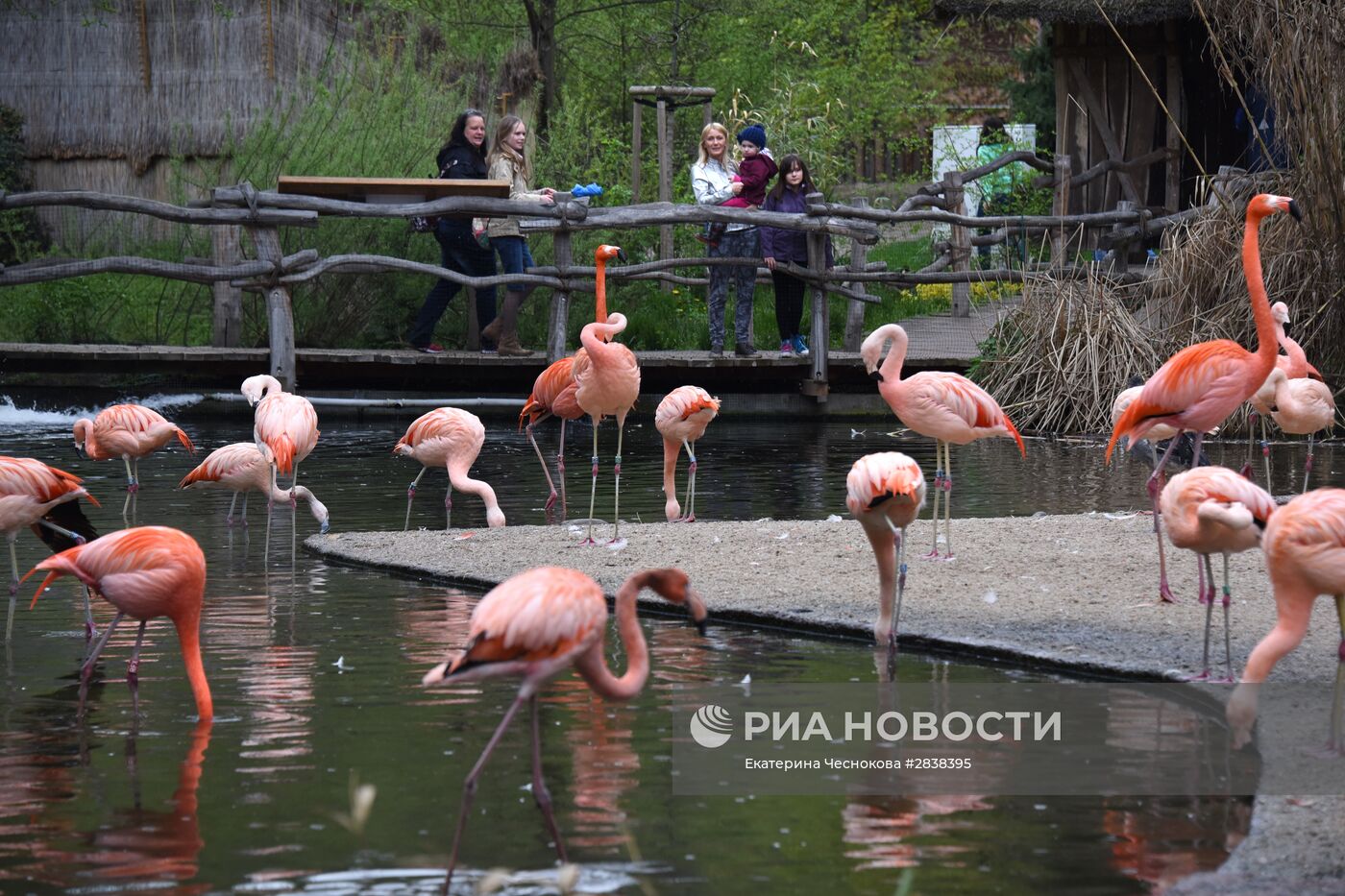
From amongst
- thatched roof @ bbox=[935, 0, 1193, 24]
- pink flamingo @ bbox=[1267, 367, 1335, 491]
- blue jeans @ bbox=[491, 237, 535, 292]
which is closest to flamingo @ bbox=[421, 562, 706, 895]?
pink flamingo @ bbox=[1267, 367, 1335, 491]

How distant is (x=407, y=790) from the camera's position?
14.3 ft

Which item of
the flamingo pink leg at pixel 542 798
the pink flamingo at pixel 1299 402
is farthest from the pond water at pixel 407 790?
the pink flamingo at pixel 1299 402

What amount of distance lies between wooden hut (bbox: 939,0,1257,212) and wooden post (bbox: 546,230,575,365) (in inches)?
245

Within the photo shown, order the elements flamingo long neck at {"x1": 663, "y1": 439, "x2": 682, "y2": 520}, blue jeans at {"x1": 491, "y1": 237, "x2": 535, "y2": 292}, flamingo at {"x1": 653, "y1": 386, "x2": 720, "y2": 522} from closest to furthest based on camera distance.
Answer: flamingo at {"x1": 653, "y1": 386, "x2": 720, "y2": 522}
flamingo long neck at {"x1": 663, "y1": 439, "x2": 682, "y2": 520}
blue jeans at {"x1": 491, "y1": 237, "x2": 535, "y2": 292}

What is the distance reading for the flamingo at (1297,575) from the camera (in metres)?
4.59

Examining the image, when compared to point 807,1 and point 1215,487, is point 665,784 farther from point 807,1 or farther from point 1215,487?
point 807,1

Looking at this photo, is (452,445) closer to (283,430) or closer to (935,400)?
(283,430)

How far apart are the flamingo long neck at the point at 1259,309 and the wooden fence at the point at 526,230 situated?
6.37 meters

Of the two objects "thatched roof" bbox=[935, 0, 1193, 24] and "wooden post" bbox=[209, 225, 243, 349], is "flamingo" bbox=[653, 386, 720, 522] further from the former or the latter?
"thatched roof" bbox=[935, 0, 1193, 24]

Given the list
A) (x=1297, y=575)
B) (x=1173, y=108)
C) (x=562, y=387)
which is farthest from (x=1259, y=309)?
(x=1173, y=108)

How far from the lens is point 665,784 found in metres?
4.42

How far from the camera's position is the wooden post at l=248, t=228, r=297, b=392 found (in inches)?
512

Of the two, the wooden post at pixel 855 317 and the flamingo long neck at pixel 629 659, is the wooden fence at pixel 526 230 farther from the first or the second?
the flamingo long neck at pixel 629 659

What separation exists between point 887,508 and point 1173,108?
13518 millimetres
